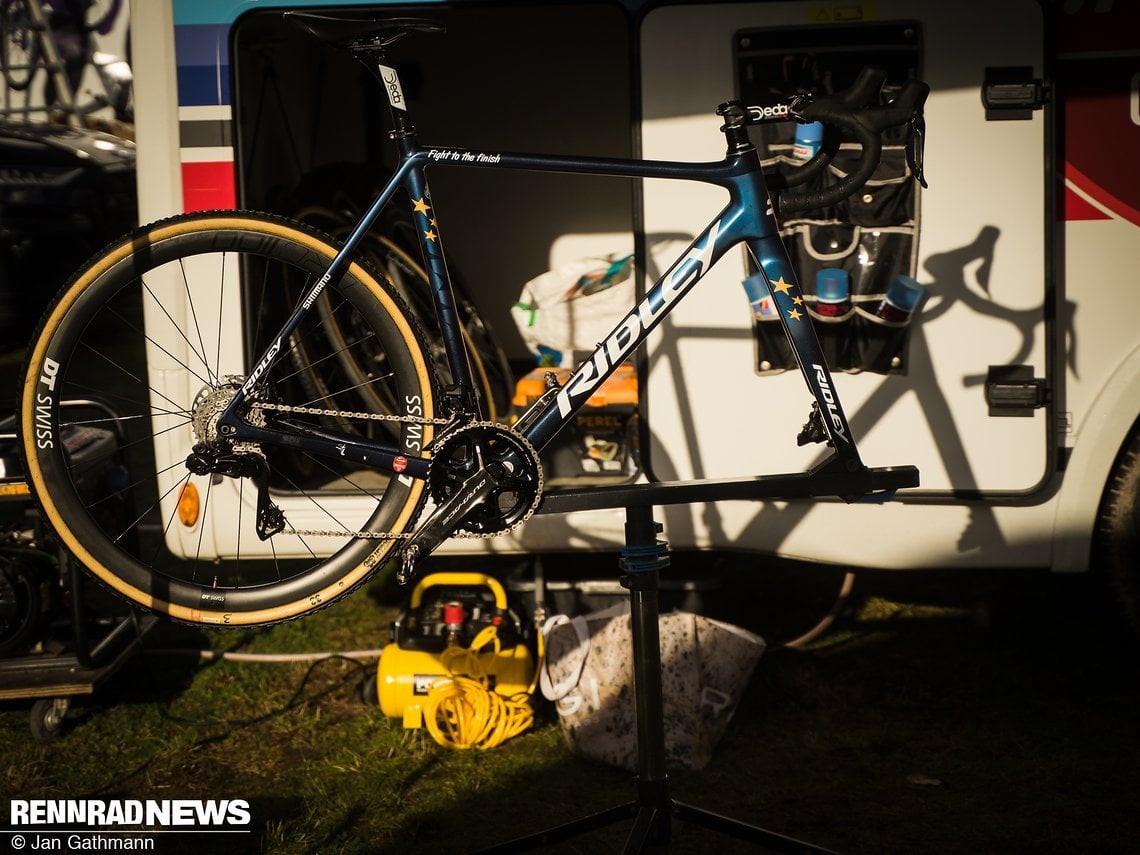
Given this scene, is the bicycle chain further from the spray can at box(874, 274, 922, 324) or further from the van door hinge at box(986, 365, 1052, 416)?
the van door hinge at box(986, 365, 1052, 416)

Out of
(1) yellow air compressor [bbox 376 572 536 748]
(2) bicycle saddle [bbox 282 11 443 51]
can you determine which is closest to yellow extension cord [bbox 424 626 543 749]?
(1) yellow air compressor [bbox 376 572 536 748]

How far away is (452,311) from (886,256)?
4.42 ft

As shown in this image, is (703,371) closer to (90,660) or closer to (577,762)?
(577,762)

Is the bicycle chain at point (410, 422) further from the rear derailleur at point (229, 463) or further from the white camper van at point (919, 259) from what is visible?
the white camper van at point (919, 259)

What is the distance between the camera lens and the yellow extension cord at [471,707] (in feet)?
11.9

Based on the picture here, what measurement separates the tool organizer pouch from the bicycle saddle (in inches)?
Answer: 46.6

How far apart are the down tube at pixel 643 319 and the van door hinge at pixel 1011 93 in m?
1.04

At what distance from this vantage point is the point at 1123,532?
3557mm

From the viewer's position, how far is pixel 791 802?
3.29 meters

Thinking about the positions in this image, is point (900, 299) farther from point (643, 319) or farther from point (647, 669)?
point (647, 669)

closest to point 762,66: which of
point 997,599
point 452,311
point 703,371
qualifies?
point 703,371

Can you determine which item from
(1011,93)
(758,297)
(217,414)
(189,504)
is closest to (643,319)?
(758,297)

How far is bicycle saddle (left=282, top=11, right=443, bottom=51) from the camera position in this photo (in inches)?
108

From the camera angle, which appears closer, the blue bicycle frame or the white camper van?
the blue bicycle frame
